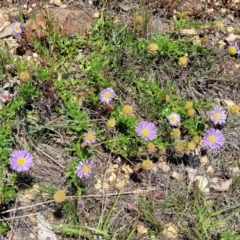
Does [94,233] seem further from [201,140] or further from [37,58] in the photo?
[37,58]

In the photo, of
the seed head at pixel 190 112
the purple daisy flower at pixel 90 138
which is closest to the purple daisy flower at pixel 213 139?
the seed head at pixel 190 112

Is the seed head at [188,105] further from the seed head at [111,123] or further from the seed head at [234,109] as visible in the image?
the seed head at [111,123]

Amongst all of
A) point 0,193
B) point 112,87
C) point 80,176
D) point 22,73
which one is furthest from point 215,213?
point 22,73

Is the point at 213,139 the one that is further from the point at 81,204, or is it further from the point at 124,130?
the point at 81,204

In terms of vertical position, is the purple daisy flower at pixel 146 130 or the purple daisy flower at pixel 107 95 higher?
the purple daisy flower at pixel 107 95

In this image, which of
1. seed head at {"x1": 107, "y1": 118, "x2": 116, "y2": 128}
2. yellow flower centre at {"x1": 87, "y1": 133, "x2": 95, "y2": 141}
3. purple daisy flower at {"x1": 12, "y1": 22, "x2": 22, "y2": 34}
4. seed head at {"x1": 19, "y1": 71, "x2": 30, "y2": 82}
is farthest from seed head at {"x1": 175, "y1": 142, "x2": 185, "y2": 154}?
purple daisy flower at {"x1": 12, "y1": 22, "x2": 22, "y2": 34}

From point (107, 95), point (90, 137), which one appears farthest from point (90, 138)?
point (107, 95)
